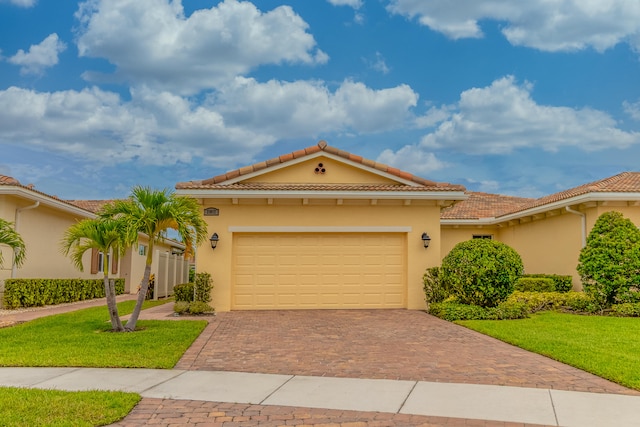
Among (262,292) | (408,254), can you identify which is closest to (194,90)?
(262,292)

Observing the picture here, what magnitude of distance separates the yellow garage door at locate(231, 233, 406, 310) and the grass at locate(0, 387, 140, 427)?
9.04 m

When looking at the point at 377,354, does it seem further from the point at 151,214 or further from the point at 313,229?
the point at 313,229

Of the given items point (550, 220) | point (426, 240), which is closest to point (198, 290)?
point (426, 240)

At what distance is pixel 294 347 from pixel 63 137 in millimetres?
17225

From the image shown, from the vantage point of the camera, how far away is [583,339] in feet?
31.1

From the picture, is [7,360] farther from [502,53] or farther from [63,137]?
[502,53]

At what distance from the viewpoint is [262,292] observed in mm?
14773

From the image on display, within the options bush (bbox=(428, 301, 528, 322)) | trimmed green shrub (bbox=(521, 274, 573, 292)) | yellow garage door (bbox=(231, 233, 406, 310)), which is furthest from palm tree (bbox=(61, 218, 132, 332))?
trimmed green shrub (bbox=(521, 274, 573, 292))

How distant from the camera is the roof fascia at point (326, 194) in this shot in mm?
14383

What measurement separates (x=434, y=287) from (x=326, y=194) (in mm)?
4122

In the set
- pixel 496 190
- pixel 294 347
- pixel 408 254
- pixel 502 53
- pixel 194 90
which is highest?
pixel 502 53

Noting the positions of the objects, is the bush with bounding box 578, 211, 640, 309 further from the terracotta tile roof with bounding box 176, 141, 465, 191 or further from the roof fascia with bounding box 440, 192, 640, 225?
the terracotta tile roof with bounding box 176, 141, 465, 191

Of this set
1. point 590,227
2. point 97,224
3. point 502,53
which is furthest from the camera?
point 502,53

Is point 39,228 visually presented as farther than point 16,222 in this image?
Yes
